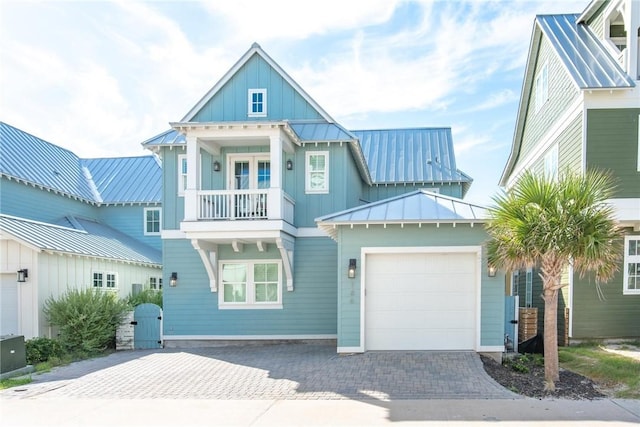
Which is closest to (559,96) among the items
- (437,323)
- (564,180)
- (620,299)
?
(620,299)

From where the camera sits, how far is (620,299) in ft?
39.2

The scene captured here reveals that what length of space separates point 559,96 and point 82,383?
14400mm

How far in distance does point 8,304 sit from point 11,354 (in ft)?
12.2

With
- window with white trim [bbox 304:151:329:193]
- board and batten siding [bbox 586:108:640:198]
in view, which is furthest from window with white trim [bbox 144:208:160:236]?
board and batten siding [bbox 586:108:640:198]

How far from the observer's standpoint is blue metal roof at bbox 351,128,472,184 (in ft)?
60.3

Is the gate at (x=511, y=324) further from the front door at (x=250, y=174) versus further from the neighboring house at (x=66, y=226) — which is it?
the neighboring house at (x=66, y=226)

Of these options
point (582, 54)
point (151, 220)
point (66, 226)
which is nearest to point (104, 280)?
point (66, 226)

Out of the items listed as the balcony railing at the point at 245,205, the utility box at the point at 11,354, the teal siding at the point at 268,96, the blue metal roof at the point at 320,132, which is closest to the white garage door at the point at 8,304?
the utility box at the point at 11,354

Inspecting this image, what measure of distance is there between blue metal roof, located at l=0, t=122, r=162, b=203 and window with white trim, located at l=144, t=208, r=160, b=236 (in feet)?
1.79

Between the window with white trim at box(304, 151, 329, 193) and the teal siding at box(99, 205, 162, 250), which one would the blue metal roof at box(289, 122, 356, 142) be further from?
the teal siding at box(99, 205, 162, 250)

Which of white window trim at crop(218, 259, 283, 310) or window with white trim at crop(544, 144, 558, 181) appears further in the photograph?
window with white trim at crop(544, 144, 558, 181)

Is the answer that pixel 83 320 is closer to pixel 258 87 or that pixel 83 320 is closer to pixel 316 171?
pixel 316 171

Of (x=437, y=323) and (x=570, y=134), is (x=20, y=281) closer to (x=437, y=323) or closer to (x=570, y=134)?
(x=437, y=323)

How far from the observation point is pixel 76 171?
2205cm
